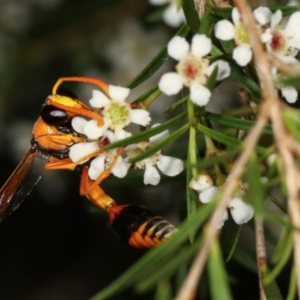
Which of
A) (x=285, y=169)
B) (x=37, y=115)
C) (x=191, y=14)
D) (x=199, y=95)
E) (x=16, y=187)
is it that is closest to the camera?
(x=285, y=169)

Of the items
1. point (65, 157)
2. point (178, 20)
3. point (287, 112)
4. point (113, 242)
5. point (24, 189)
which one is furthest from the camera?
point (113, 242)

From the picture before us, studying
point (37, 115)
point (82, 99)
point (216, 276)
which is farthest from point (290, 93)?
point (37, 115)

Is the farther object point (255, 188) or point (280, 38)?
point (280, 38)


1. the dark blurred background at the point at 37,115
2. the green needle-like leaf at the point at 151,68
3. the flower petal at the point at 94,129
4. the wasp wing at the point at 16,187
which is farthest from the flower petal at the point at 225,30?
the dark blurred background at the point at 37,115

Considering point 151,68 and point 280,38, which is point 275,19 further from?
point 151,68

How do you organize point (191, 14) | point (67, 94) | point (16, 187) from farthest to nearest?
point (16, 187), point (67, 94), point (191, 14)

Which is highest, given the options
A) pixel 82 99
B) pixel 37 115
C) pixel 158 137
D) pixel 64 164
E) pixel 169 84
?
pixel 169 84

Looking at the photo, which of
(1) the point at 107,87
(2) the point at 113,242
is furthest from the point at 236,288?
(1) the point at 107,87

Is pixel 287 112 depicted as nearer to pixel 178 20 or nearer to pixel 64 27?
pixel 178 20
